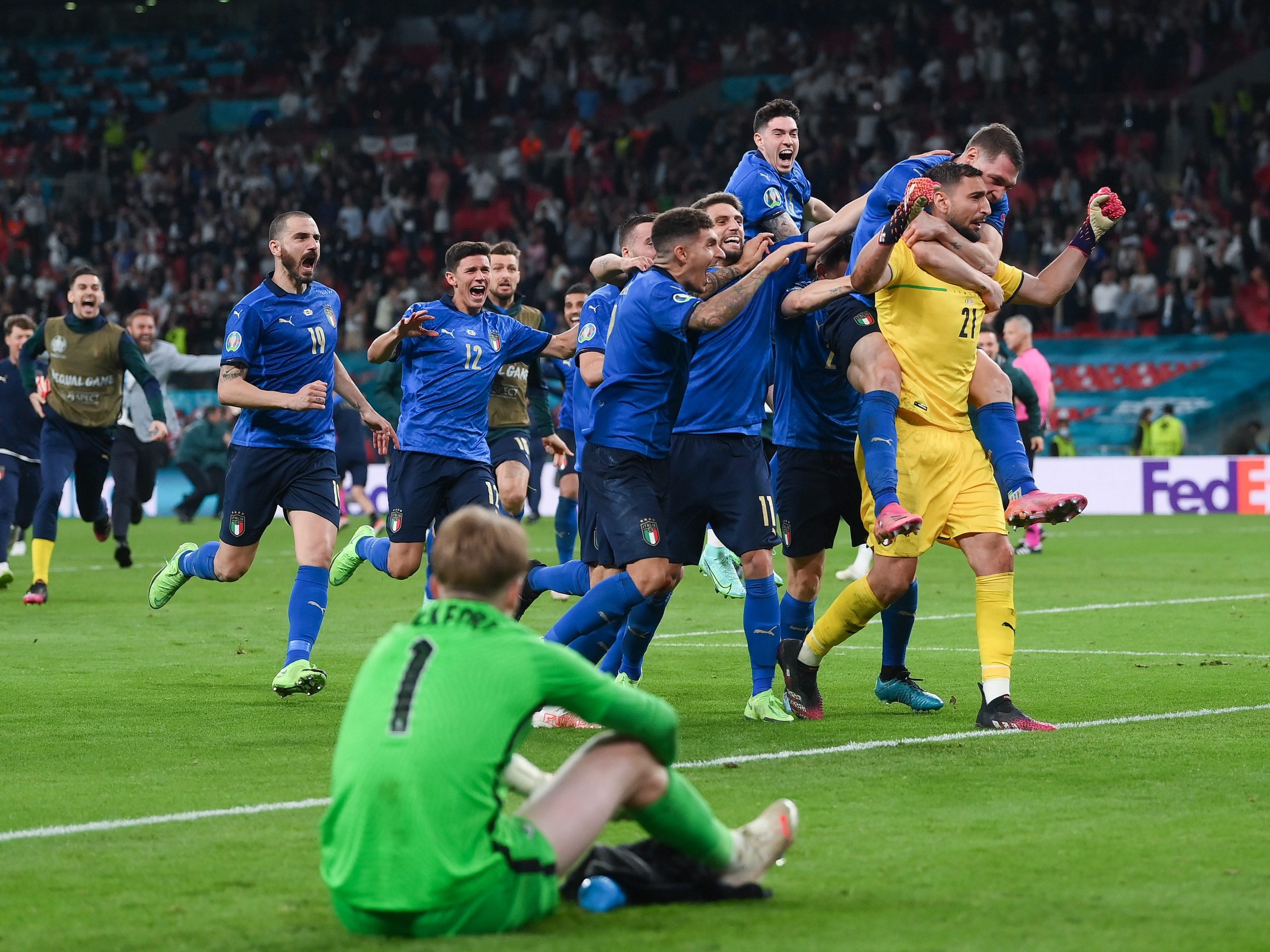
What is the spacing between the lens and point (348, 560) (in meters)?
10.9

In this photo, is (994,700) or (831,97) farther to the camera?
(831,97)

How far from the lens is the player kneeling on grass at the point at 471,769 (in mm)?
3961

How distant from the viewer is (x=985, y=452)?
782cm

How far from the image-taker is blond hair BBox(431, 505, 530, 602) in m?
4.09

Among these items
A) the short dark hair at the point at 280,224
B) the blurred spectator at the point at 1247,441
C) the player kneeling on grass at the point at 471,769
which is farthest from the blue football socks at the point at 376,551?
the blurred spectator at the point at 1247,441

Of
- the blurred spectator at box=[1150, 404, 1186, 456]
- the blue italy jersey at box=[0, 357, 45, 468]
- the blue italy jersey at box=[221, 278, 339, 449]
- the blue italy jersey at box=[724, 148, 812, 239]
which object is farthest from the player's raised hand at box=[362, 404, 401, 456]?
the blurred spectator at box=[1150, 404, 1186, 456]

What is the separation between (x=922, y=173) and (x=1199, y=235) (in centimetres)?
2164

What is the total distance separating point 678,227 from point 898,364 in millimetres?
1120

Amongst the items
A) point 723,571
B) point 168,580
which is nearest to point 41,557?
→ point 168,580

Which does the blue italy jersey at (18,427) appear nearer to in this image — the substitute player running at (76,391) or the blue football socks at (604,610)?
the substitute player running at (76,391)

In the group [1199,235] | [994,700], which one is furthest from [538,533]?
[994,700]

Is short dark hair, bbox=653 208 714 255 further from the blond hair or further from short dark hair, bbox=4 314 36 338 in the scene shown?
short dark hair, bbox=4 314 36 338

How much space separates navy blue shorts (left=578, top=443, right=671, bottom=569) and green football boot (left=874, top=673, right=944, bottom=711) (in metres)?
1.40

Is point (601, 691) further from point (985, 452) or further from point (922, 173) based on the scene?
point (922, 173)
